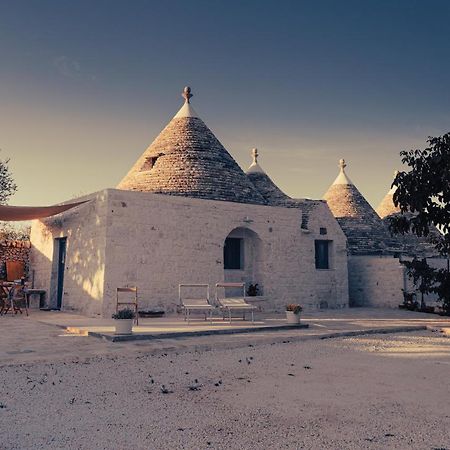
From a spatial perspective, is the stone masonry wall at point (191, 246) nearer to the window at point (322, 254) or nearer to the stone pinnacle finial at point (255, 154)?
the window at point (322, 254)

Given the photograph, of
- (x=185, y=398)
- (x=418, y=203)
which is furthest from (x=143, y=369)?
(x=418, y=203)

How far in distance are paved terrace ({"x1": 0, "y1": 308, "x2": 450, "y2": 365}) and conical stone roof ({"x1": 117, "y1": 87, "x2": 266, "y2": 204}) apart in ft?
18.7

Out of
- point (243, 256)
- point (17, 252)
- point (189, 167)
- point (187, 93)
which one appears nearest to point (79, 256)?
point (189, 167)

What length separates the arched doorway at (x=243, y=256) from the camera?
Result: 15.2m

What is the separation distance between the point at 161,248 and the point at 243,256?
12.2ft

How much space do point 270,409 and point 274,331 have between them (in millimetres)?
5710

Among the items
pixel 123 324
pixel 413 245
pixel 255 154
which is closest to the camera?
pixel 123 324

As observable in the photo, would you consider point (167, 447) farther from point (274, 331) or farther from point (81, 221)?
point (81, 221)

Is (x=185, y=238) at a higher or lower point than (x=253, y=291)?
higher

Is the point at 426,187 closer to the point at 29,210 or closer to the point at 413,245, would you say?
the point at 29,210

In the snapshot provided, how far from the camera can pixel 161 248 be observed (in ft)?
41.8

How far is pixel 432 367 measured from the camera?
6336 millimetres

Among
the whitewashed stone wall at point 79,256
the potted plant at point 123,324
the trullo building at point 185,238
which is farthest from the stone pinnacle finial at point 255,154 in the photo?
the potted plant at point 123,324

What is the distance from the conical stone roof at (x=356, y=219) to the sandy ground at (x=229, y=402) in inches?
584
